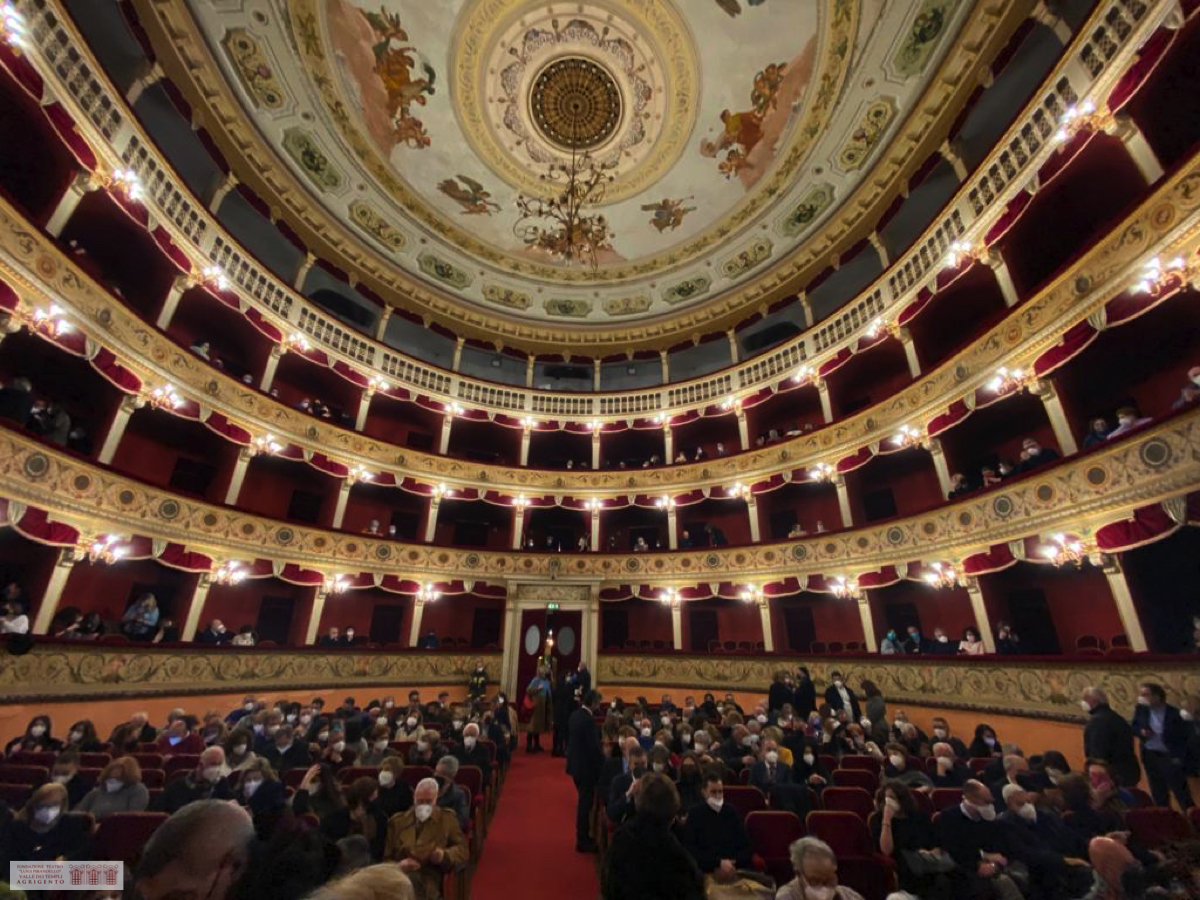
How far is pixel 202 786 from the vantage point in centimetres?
449

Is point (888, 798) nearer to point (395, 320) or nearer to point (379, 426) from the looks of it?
point (379, 426)

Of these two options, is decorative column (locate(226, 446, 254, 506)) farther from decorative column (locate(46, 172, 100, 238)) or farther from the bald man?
the bald man

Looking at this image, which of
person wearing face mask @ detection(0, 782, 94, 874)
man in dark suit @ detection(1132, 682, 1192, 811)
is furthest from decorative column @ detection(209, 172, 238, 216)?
man in dark suit @ detection(1132, 682, 1192, 811)

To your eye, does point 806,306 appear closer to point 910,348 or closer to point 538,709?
point 910,348

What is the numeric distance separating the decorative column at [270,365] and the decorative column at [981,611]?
1887 cm

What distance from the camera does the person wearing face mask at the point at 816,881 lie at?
107 inches

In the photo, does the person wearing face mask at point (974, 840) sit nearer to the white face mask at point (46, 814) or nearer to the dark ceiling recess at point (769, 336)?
the white face mask at point (46, 814)

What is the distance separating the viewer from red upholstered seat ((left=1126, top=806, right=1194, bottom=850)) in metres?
4.08

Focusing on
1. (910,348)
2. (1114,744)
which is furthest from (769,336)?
(1114,744)

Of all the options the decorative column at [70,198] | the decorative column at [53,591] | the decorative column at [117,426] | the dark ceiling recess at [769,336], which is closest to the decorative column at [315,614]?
the decorative column at [53,591]

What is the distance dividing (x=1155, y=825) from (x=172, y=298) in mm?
18692

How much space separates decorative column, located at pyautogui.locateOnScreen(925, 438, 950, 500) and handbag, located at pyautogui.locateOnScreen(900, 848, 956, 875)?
31.7 feet

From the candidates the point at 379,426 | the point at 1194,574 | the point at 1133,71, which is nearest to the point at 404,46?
the point at 379,426

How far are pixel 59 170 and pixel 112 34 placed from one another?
4.61 metres
